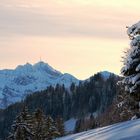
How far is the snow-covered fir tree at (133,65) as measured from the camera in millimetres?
24172

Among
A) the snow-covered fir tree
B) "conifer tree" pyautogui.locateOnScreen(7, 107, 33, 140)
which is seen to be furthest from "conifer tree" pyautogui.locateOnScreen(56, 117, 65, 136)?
the snow-covered fir tree

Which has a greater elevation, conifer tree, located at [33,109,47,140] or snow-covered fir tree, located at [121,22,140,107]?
snow-covered fir tree, located at [121,22,140,107]

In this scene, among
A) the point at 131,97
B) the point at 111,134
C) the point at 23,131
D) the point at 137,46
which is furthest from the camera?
the point at 23,131

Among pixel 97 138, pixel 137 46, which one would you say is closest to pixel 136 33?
pixel 137 46

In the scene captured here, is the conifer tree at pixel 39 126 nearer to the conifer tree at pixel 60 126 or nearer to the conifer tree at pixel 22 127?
the conifer tree at pixel 22 127

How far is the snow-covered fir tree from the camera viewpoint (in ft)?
79.3

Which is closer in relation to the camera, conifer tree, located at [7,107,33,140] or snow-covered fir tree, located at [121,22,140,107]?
snow-covered fir tree, located at [121,22,140,107]

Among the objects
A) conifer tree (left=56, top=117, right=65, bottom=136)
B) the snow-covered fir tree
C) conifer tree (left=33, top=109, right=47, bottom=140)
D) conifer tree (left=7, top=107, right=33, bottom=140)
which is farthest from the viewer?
conifer tree (left=56, top=117, right=65, bottom=136)

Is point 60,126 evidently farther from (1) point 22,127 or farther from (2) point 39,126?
(1) point 22,127

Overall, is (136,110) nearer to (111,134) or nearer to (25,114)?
(111,134)

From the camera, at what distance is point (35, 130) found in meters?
60.3

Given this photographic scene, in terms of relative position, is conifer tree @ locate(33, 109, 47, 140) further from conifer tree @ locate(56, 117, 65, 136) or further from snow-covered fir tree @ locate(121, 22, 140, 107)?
snow-covered fir tree @ locate(121, 22, 140, 107)

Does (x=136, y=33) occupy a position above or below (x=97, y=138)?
above

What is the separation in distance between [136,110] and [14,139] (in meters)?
25.9
